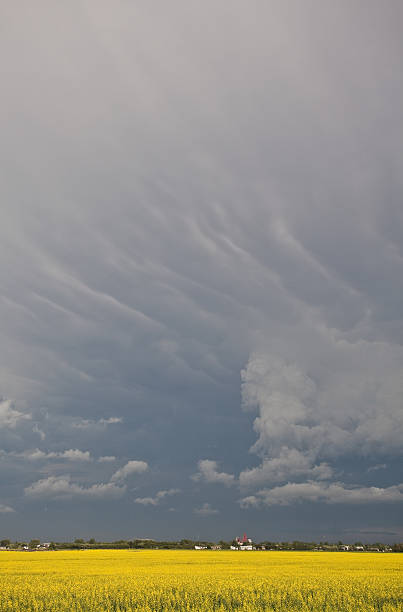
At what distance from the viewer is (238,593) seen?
104 feet

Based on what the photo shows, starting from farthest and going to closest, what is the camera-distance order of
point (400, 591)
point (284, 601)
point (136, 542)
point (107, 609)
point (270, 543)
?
point (270, 543) < point (136, 542) < point (400, 591) < point (284, 601) < point (107, 609)

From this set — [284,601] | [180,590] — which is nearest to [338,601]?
[284,601]

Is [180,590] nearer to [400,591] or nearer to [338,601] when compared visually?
[338,601]

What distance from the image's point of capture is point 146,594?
Result: 100.0ft

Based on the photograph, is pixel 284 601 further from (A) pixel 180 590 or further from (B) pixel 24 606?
(B) pixel 24 606

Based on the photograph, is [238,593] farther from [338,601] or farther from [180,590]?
[338,601]

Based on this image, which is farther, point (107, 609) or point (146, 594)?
point (146, 594)

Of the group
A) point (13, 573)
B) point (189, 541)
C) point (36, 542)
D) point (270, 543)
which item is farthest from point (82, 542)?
Result: point (13, 573)

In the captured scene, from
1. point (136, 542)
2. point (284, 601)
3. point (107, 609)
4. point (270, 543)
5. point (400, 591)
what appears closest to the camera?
point (107, 609)

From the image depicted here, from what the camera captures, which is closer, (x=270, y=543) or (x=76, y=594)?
(x=76, y=594)

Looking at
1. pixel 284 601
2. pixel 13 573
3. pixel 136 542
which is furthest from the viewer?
pixel 136 542

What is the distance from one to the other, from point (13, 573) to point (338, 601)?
1255 inches

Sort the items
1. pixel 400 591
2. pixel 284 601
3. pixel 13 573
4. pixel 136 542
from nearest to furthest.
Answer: pixel 284 601, pixel 400 591, pixel 13 573, pixel 136 542

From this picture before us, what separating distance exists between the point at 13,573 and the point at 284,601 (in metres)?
29.1
